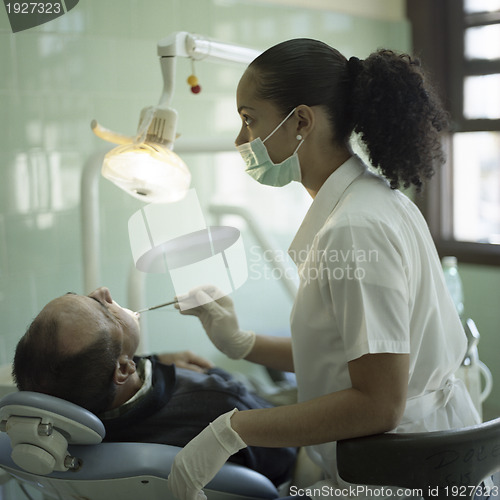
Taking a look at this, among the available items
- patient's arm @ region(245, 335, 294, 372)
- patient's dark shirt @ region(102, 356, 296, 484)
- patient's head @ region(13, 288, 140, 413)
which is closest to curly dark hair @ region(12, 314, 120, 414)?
patient's head @ region(13, 288, 140, 413)

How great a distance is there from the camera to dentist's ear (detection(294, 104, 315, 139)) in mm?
1312

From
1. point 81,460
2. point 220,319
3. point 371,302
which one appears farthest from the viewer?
point 220,319

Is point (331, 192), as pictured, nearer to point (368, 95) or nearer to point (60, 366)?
point (368, 95)

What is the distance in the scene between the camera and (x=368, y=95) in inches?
51.3

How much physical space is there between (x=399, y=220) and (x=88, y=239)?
0.89 meters

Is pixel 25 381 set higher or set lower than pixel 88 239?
lower

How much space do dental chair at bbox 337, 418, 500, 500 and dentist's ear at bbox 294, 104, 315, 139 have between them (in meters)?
0.63

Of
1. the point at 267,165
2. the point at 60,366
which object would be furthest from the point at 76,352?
the point at 267,165

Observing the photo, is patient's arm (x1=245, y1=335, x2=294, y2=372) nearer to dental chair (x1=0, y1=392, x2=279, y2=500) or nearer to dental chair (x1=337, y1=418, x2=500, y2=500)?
dental chair (x1=0, y1=392, x2=279, y2=500)

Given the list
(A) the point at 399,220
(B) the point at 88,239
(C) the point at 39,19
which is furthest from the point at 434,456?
(C) the point at 39,19

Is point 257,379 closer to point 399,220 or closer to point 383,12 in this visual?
point 399,220

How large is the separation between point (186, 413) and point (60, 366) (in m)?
0.37

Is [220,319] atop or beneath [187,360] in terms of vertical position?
atop

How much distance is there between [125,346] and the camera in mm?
1392
